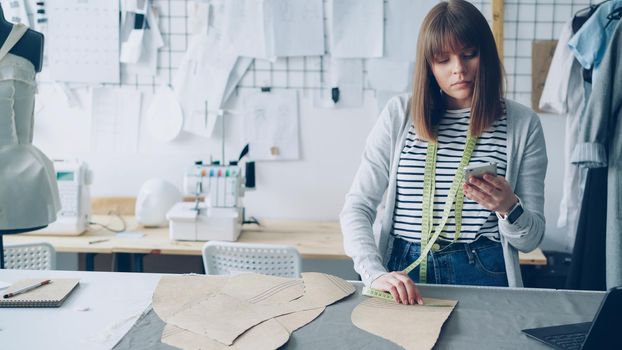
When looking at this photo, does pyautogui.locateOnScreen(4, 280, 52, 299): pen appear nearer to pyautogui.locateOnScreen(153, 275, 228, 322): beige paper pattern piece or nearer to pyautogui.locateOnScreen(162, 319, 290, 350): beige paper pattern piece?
pyautogui.locateOnScreen(153, 275, 228, 322): beige paper pattern piece

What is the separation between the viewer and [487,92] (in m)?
1.56

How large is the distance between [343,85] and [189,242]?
43.5 inches

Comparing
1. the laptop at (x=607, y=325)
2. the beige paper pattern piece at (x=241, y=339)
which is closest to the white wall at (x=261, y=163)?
the beige paper pattern piece at (x=241, y=339)

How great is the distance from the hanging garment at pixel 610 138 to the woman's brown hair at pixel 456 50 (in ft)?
2.78

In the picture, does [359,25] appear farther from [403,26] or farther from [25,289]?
[25,289]

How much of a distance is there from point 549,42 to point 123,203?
2265mm

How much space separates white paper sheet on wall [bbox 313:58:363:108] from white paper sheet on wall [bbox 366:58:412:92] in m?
0.06

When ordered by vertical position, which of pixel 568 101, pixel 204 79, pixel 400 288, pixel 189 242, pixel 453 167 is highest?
pixel 204 79

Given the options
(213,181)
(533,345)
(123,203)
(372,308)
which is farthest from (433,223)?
(123,203)

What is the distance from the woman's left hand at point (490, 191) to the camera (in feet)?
4.49

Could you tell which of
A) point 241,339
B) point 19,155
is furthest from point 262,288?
point 19,155

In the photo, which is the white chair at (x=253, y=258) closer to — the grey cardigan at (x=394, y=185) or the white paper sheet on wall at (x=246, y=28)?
the grey cardigan at (x=394, y=185)

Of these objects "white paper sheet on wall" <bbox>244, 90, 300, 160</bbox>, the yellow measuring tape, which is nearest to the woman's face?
the yellow measuring tape

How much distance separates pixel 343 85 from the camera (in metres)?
3.08
